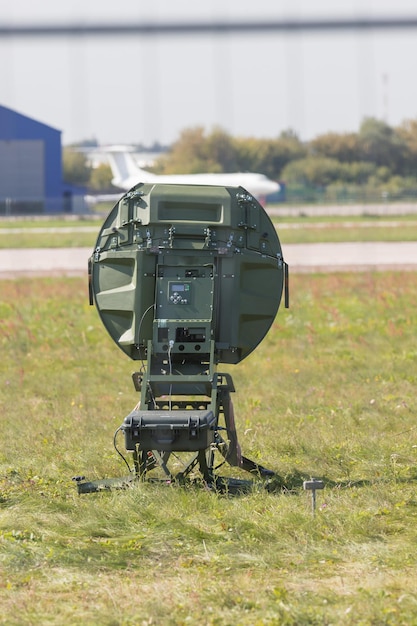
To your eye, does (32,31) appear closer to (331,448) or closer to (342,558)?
(342,558)

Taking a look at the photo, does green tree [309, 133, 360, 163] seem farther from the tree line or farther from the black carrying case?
the black carrying case

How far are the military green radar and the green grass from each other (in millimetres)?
580

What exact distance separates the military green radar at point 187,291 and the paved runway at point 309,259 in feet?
56.8

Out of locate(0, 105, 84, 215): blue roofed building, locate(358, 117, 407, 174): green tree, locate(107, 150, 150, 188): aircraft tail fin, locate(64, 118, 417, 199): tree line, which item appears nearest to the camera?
locate(0, 105, 84, 215): blue roofed building

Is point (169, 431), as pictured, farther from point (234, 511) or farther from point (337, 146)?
point (337, 146)

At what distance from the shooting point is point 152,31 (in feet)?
20.2

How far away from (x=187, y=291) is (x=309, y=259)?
21745 millimetres

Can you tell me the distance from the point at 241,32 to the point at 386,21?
2.68 ft

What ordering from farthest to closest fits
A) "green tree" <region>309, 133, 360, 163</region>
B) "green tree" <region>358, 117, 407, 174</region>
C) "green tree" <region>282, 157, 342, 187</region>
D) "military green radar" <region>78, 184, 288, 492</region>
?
1. "green tree" <region>282, 157, 342, 187</region>
2. "green tree" <region>309, 133, 360, 163</region>
3. "green tree" <region>358, 117, 407, 174</region>
4. "military green radar" <region>78, 184, 288, 492</region>

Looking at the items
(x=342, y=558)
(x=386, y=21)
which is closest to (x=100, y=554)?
(x=342, y=558)

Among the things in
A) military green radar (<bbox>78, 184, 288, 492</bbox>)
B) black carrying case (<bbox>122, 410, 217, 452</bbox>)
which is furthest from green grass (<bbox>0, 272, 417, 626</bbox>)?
military green radar (<bbox>78, 184, 288, 492</bbox>)

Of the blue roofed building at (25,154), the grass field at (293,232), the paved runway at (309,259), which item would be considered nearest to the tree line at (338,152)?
the blue roofed building at (25,154)

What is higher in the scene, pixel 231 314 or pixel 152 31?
pixel 152 31

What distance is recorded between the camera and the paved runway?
86.4 ft
